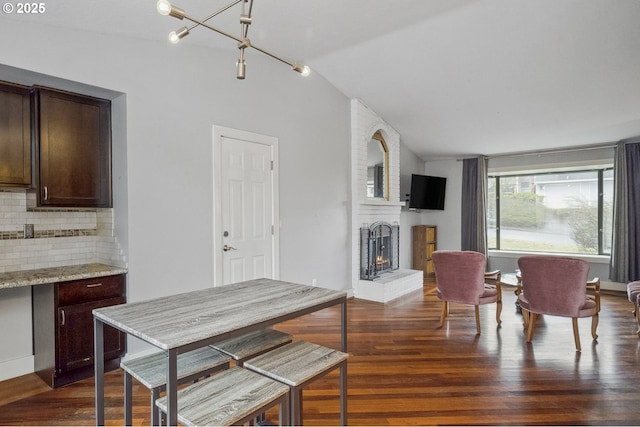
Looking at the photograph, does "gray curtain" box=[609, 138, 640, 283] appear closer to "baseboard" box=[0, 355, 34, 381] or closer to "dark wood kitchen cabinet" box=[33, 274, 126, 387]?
"dark wood kitchen cabinet" box=[33, 274, 126, 387]

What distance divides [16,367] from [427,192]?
6.48m

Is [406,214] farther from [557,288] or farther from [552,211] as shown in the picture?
[557,288]

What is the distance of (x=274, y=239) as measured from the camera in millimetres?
4219

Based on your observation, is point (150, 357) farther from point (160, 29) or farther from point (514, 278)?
point (514, 278)

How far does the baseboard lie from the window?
7282 mm

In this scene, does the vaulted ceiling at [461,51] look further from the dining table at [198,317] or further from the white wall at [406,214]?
the dining table at [198,317]

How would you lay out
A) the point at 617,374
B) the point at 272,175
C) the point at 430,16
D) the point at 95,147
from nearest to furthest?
1. the point at 617,374
2. the point at 95,147
3. the point at 430,16
4. the point at 272,175

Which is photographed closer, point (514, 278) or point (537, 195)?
point (514, 278)

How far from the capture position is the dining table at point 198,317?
1355 millimetres

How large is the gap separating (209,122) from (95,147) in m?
1.03

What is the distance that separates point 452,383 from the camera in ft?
8.67

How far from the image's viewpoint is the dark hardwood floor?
7.28 ft

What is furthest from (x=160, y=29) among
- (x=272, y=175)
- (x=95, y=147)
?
(x=272, y=175)

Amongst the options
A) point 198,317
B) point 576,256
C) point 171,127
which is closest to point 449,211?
point 576,256
